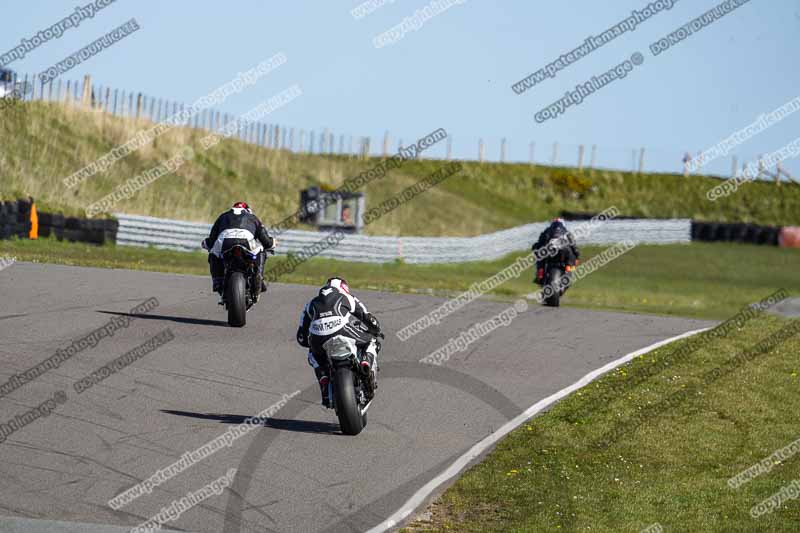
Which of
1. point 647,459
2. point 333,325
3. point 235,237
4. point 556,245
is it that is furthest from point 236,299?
point 556,245

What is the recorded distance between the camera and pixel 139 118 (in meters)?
47.1

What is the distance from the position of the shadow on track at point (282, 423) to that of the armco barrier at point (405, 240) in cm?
1804

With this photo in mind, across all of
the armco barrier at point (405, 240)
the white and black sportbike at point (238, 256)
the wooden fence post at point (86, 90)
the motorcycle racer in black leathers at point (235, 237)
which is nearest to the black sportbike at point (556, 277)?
the white and black sportbike at point (238, 256)

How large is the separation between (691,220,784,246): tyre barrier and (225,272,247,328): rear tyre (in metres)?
37.6

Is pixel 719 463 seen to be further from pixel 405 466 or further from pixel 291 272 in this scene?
pixel 291 272

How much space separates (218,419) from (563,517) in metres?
3.37

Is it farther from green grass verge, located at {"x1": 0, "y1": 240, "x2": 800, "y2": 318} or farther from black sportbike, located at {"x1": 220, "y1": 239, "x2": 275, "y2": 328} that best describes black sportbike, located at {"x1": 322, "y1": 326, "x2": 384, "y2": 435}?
green grass verge, located at {"x1": 0, "y1": 240, "x2": 800, "y2": 318}

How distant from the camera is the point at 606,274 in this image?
116 feet

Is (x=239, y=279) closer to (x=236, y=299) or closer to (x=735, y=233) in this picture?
(x=236, y=299)

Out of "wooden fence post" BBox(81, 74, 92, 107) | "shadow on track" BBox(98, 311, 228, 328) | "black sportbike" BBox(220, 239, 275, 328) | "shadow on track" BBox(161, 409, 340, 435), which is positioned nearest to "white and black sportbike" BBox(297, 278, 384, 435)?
"shadow on track" BBox(161, 409, 340, 435)

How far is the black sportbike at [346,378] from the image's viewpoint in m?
10.3

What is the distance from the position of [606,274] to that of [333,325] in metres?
25.8

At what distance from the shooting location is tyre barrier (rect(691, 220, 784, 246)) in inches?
1962

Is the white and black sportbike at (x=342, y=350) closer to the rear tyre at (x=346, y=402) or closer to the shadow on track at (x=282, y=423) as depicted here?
the rear tyre at (x=346, y=402)
